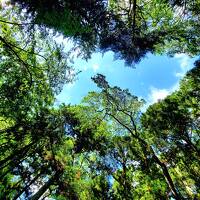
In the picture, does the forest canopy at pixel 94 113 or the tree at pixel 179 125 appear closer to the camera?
the forest canopy at pixel 94 113

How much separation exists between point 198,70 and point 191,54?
1.44 meters

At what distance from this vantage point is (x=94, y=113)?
64.9 feet

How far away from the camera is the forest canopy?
8859 mm

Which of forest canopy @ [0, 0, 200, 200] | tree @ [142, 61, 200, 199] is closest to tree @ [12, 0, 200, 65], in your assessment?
forest canopy @ [0, 0, 200, 200]

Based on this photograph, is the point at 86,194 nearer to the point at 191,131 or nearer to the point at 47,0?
the point at 191,131

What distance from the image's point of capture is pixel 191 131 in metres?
21.5

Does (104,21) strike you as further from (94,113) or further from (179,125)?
(179,125)

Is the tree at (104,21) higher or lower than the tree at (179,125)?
lower

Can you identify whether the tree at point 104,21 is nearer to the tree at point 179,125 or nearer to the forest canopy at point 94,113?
the forest canopy at point 94,113

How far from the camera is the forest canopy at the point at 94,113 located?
8859 mm

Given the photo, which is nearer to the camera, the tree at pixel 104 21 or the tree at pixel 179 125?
the tree at pixel 104 21

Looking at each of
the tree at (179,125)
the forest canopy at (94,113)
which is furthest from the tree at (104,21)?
the tree at (179,125)

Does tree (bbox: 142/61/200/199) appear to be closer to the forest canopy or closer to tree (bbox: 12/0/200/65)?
the forest canopy

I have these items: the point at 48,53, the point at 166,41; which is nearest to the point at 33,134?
the point at 48,53
